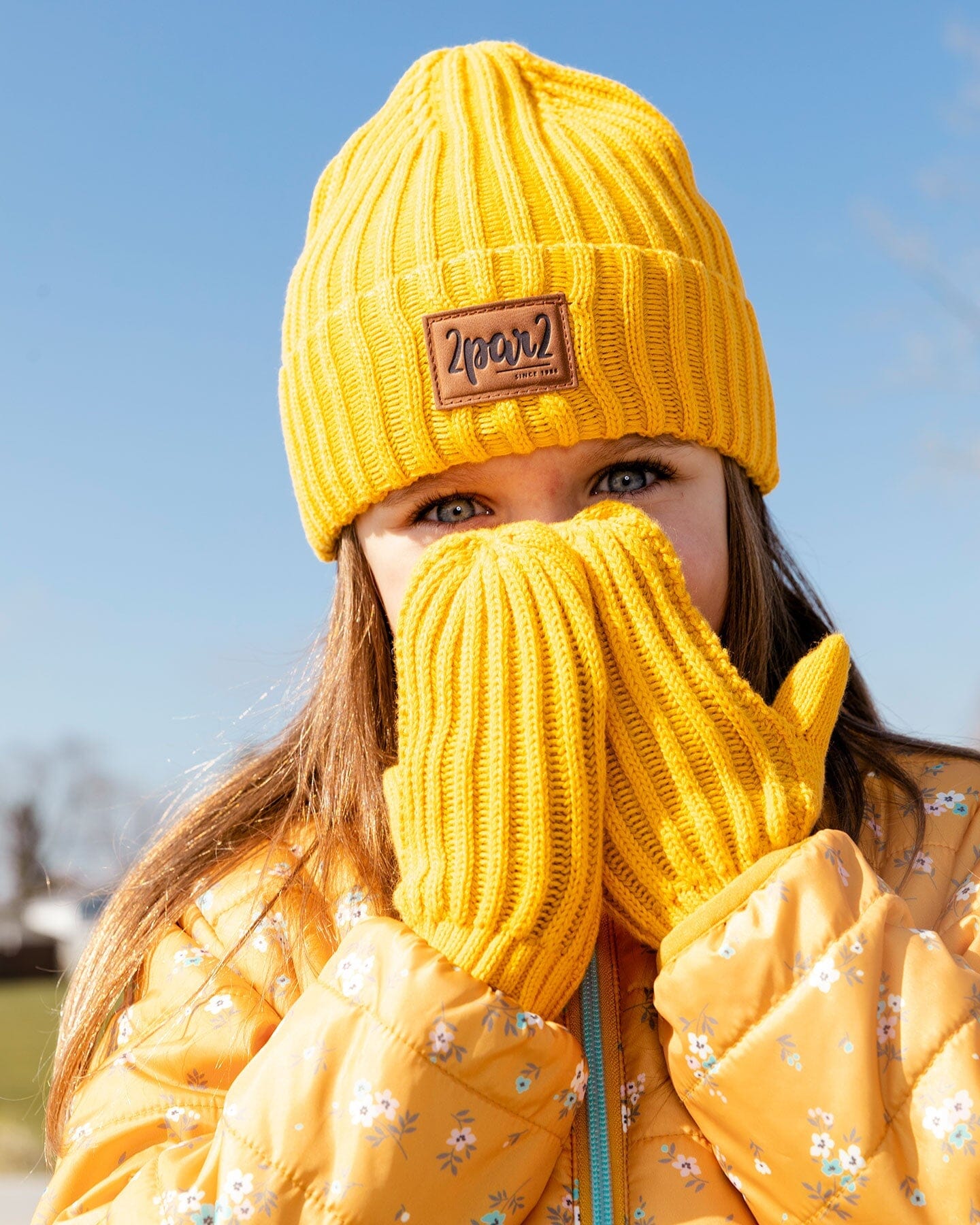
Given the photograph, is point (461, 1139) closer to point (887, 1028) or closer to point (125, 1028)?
point (887, 1028)

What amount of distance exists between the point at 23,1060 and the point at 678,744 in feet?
25.0

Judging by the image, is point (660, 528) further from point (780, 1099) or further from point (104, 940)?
point (104, 940)

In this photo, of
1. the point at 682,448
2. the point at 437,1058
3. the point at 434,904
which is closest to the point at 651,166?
the point at 682,448

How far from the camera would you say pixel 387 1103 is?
52.2 inches

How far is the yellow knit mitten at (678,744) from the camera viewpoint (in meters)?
1.49

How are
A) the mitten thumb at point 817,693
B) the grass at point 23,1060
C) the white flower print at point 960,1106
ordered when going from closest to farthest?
the white flower print at point 960,1106 → the mitten thumb at point 817,693 → the grass at point 23,1060

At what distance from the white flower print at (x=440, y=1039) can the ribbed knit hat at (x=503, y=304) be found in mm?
845

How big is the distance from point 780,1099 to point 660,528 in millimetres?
782

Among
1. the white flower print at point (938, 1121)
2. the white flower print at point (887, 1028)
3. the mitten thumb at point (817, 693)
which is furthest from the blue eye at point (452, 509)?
the white flower print at point (938, 1121)

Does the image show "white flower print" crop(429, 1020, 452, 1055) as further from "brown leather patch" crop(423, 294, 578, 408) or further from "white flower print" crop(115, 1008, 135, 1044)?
"brown leather patch" crop(423, 294, 578, 408)

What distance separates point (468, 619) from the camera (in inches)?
62.9

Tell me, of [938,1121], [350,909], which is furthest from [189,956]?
[938,1121]

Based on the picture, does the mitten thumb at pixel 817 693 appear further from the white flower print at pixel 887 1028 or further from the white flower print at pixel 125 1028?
the white flower print at pixel 125 1028

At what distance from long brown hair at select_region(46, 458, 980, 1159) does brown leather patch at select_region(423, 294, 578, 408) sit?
0.37 metres
